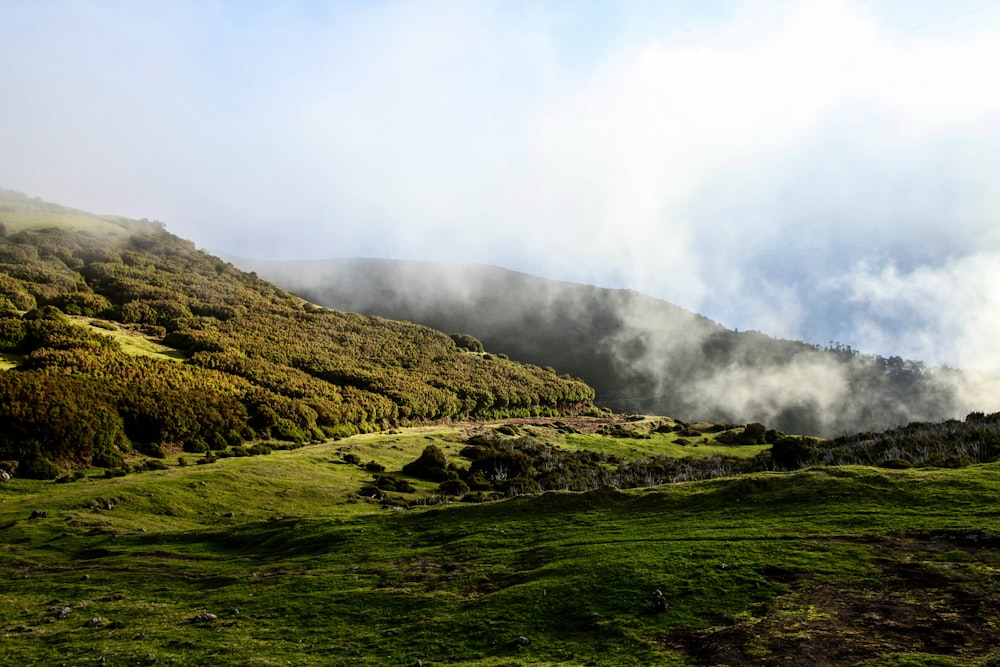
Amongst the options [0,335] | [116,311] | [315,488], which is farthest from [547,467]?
[116,311]

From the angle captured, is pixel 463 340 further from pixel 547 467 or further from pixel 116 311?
pixel 547 467

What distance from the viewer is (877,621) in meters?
12.7

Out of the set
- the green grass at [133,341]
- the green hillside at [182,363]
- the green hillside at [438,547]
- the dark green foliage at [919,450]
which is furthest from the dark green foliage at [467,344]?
the dark green foliage at [919,450]

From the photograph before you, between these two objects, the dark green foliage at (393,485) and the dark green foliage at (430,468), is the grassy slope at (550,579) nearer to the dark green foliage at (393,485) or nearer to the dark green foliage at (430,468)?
the dark green foliage at (393,485)

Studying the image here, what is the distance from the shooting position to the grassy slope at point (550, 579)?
12844 millimetres

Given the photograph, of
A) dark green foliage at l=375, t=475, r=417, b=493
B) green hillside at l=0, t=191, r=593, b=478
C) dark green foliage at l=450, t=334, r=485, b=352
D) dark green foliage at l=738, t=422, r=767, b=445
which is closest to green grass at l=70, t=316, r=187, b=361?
green hillside at l=0, t=191, r=593, b=478

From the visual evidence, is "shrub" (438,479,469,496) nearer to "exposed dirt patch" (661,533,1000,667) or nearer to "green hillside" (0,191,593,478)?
"green hillside" (0,191,593,478)

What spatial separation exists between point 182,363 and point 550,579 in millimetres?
68631

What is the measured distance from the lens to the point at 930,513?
1961 centimetres

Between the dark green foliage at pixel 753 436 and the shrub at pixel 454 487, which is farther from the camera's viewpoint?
the dark green foliage at pixel 753 436

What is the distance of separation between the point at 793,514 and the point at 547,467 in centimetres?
3992

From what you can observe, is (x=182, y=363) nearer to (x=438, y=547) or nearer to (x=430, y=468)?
(x=430, y=468)

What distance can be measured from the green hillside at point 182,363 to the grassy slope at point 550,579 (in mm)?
18292

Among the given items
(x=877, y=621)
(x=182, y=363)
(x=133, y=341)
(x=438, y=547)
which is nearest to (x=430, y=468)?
(x=438, y=547)
